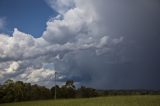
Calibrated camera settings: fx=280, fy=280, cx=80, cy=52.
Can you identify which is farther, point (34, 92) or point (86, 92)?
point (86, 92)

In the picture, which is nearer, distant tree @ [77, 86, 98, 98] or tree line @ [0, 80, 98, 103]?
tree line @ [0, 80, 98, 103]

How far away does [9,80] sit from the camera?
4124 inches

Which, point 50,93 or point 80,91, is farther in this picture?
point 80,91

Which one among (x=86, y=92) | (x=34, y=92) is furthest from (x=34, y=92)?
(x=86, y=92)

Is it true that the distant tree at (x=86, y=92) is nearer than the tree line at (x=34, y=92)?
No

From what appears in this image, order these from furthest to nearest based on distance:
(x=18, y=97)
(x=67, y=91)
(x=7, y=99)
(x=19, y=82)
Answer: (x=67, y=91), (x=19, y=82), (x=18, y=97), (x=7, y=99)

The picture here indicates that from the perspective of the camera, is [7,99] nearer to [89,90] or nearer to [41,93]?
[41,93]

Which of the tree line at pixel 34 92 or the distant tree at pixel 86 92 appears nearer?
the tree line at pixel 34 92

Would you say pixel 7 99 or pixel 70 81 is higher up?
pixel 70 81

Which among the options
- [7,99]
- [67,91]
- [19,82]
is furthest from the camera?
[67,91]

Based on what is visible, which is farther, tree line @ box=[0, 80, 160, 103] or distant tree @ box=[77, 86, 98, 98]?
distant tree @ box=[77, 86, 98, 98]

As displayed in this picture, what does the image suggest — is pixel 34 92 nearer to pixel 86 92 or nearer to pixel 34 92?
pixel 34 92

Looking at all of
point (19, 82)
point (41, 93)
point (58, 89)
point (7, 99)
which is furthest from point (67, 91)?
point (7, 99)

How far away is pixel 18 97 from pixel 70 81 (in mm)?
27206
